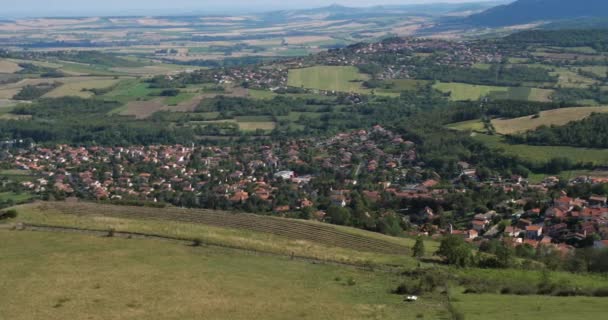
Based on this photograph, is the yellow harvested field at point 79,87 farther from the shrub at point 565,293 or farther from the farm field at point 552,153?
the shrub at point 565,293

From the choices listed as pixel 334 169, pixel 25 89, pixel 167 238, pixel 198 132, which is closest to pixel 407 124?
pixel 334 169

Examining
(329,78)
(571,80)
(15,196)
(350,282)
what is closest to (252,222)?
(350,282)

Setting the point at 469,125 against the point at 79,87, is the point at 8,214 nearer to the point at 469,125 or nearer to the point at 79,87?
the point at 469,125

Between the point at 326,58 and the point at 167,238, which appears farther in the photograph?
the point at 326,58

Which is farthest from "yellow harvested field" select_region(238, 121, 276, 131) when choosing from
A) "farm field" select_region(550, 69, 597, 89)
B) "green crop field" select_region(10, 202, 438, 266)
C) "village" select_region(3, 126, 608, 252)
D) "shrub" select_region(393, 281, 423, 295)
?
"shrub" select_region(393, 281, 423, 295)

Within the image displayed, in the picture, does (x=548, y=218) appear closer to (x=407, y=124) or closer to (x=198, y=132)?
(x=407, y=124)

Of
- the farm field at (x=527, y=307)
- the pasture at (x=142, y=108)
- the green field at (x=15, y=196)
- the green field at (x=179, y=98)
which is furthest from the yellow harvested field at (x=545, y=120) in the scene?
the farm field at (x=527, y=307)
